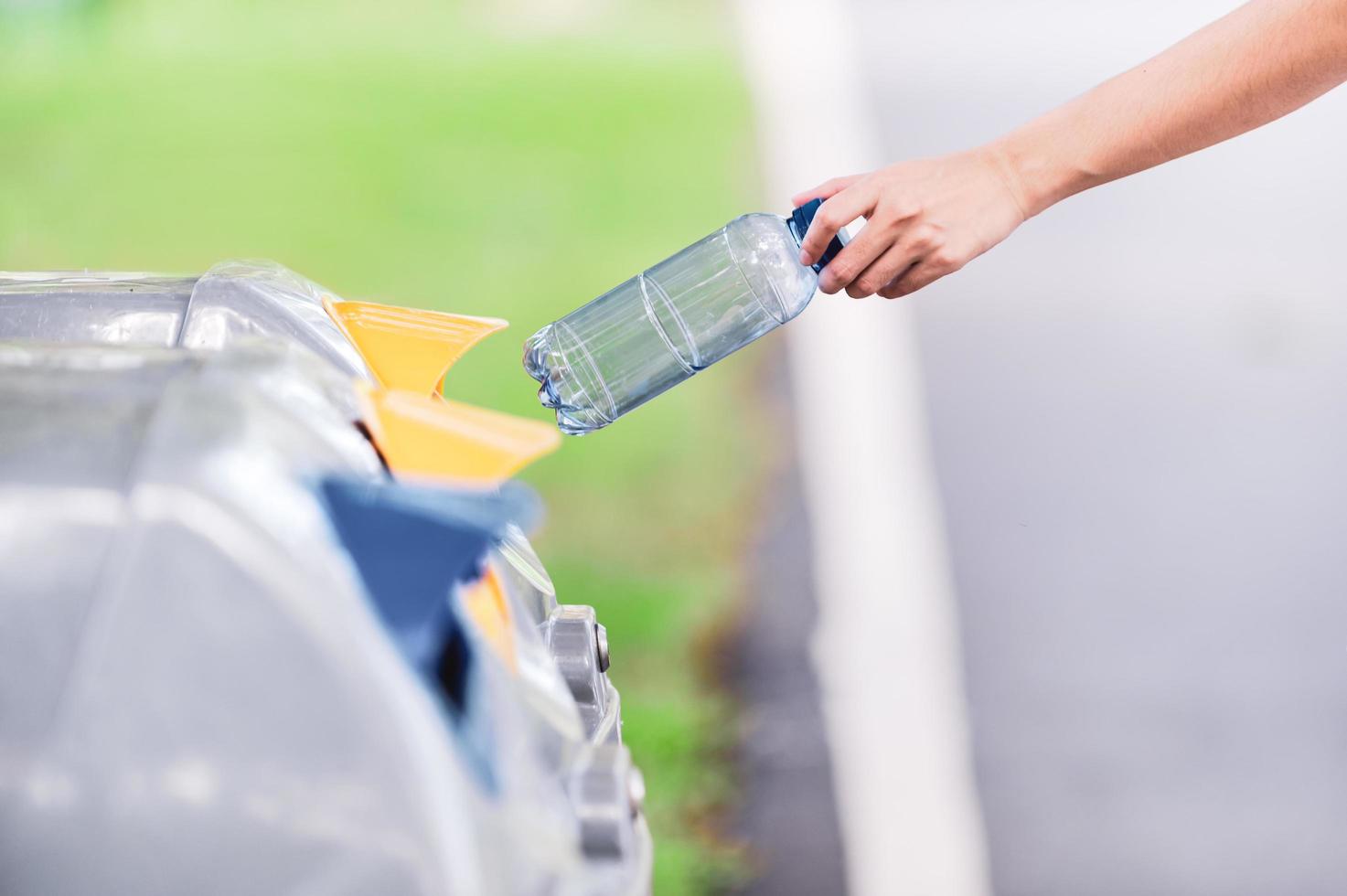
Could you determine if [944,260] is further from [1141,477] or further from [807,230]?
[1141,477]

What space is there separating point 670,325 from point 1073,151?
1.67ft

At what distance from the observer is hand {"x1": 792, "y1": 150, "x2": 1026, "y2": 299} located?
128cm

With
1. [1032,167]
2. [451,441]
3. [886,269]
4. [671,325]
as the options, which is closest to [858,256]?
[886,269]

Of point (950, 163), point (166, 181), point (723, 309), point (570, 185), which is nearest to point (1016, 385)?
point (570, 185)

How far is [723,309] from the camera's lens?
5.24 feet

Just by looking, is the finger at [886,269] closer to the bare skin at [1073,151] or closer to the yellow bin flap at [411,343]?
the bare skin at [1073,151]

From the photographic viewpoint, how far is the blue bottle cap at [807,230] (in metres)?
1.32

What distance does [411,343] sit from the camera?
98cm

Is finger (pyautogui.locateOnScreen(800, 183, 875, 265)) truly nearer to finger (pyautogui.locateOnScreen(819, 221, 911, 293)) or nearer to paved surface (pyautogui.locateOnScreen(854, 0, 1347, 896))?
finger (pyautogui.locateOnScreen(819, 221, 911, 293))

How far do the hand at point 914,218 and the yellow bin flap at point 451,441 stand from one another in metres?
0.62

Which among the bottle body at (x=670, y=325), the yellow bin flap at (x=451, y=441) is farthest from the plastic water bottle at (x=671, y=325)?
the yellow bin flap at (x=451, y=441)

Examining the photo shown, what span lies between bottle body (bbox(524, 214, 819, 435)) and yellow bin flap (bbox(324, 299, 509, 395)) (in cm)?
57

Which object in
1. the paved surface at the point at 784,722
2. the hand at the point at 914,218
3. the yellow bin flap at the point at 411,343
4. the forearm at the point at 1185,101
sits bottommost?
the paved surface at the point at 784,722

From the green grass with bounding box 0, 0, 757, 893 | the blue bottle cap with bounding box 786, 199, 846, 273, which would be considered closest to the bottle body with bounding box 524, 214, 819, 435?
the blue bottle cap with bounding box 786, 199, 846, 273
